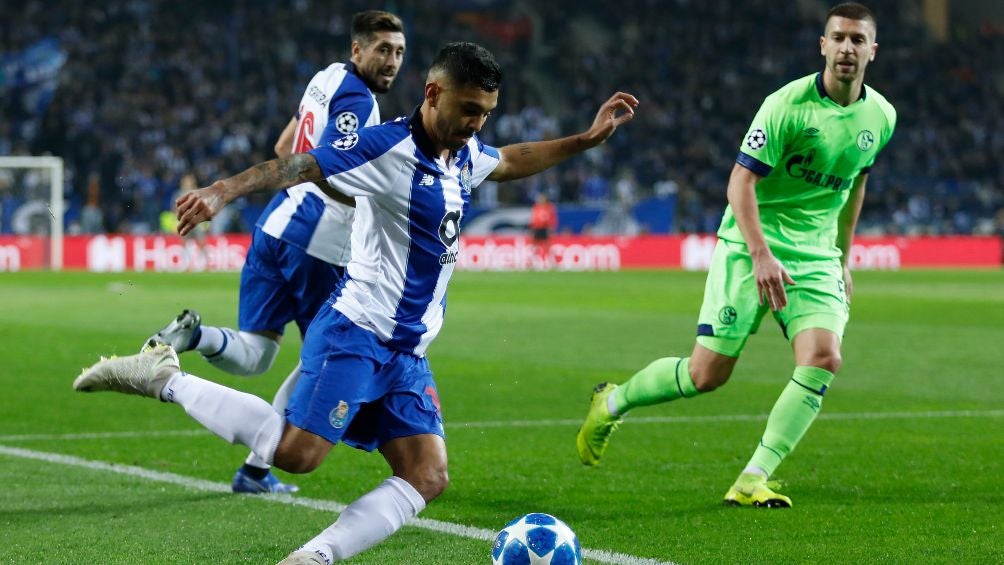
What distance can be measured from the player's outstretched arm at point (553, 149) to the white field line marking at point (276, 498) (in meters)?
1.29

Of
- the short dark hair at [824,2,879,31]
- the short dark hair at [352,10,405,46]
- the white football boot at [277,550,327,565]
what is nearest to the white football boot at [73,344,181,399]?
the white football boot at [277,550,327,565]

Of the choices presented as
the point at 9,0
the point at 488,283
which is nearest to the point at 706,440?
Answer: the point at 488,283

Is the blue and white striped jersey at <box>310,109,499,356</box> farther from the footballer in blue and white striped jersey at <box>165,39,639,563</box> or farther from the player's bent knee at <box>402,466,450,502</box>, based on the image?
the player's bent knee at <box>402,466,450,502</box>

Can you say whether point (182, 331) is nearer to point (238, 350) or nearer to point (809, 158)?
point (238, 350)

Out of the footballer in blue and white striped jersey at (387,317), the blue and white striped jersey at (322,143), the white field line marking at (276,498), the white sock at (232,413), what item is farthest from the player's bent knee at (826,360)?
the white sock at (232,413)

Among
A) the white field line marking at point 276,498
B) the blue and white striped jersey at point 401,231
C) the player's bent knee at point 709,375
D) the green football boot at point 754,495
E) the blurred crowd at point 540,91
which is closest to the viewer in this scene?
the blue and white striped jersey at point 401,231

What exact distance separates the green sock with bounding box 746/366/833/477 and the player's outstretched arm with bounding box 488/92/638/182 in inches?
55.5

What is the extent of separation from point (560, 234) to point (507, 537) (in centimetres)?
2932

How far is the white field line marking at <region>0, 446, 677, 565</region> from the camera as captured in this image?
4.76 meters

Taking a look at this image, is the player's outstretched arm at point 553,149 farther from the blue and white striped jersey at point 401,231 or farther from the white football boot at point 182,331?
the white football boot at point 182,331

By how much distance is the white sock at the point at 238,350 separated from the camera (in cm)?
650

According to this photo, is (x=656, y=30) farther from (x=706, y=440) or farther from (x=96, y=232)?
(x=706, y=440)

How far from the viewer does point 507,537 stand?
169 inches

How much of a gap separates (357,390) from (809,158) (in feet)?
8.86
